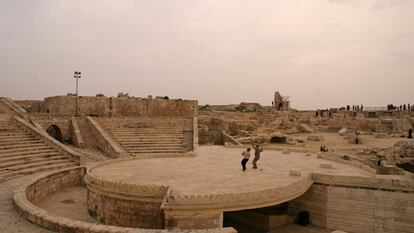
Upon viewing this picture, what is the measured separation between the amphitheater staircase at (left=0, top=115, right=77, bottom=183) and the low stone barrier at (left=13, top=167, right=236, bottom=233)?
1.52m

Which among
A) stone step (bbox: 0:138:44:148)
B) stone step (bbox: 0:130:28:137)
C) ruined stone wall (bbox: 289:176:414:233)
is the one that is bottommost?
ruined stone wall (bbox: 289:176:414:233)

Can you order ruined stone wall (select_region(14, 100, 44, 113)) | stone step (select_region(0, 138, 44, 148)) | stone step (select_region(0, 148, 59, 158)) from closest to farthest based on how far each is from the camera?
stone step (select_region(0, 148, 59, 158))
stone step (select_region(0, 138, 44, 148))
ruined stone wall (select_region(14, 100, 44, 113))

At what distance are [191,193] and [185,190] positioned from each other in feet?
1.28

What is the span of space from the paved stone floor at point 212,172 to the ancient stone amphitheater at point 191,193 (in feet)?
0.11

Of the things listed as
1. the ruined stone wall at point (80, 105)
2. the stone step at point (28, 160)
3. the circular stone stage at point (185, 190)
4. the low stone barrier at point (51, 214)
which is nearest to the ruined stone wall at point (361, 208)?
the circular stone stage at point (185, 190)

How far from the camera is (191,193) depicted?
28.3 ft

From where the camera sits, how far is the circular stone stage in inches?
316

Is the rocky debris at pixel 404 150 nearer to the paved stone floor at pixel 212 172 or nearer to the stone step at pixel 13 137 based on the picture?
the paved stone floor at pixel 212 172

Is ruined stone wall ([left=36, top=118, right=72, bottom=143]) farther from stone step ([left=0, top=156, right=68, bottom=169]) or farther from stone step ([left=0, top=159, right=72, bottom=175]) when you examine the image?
stone step ([left=0, top=159, right=72, bottom=175])

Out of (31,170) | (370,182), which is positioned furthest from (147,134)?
(370,182)

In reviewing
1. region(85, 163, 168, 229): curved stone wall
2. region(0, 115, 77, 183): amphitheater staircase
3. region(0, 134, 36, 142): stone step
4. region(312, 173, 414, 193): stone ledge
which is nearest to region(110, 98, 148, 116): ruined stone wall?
region(0, 115, 77, 183): amphitheater staircase

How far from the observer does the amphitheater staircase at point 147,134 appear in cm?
2058

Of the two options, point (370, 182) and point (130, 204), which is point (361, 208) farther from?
point (130, 204)

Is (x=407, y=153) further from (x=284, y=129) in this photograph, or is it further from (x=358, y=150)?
(x=284, y=129)
